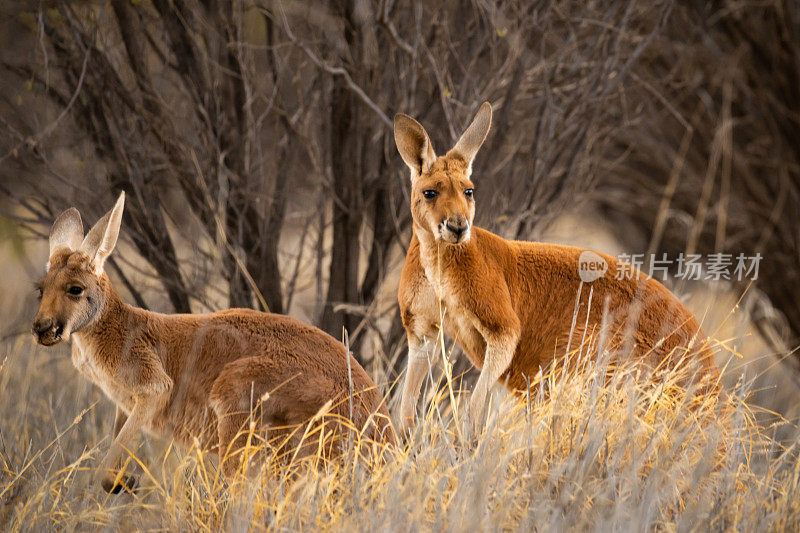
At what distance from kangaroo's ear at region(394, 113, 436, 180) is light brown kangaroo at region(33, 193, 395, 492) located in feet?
2.17

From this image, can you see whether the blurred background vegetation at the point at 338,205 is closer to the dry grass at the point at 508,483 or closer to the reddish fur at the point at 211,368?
the dry grass at the point at 508,483

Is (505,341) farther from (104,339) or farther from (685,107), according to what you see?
(685,107)

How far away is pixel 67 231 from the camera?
3.09m

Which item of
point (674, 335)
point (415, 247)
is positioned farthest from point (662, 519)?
point (415, 247)

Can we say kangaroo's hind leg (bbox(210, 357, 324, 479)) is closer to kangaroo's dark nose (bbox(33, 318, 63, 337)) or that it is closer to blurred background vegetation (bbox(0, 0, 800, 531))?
blurred background vegetation (bbox(0, 0, 800, 531))

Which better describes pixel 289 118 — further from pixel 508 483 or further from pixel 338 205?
pixel 508 483

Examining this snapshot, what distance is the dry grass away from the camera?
260cm

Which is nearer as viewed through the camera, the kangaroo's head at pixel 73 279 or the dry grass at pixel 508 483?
the dry grass at pixel 508 483

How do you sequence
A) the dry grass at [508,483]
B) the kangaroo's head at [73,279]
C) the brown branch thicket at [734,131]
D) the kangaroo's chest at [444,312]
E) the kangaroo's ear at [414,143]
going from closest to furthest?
the dry grass at [508,483]
the kangaroo's head at [73,279]
the kangaroo's ear at [414,143]
the kangaroo's chest at [444,312]
the brown branch thicket at [734,131]

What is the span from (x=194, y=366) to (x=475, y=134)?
3.97 ft

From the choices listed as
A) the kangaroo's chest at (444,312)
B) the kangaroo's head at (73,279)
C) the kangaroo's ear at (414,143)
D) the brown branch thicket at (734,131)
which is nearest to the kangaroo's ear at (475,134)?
the kangaroo's ear at (414,143)

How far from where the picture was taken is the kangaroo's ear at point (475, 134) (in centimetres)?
318

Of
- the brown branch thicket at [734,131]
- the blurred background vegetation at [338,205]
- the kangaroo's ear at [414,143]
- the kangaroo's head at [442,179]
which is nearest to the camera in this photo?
the blurred background vegetation at [338,205]

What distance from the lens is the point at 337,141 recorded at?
157 inches
